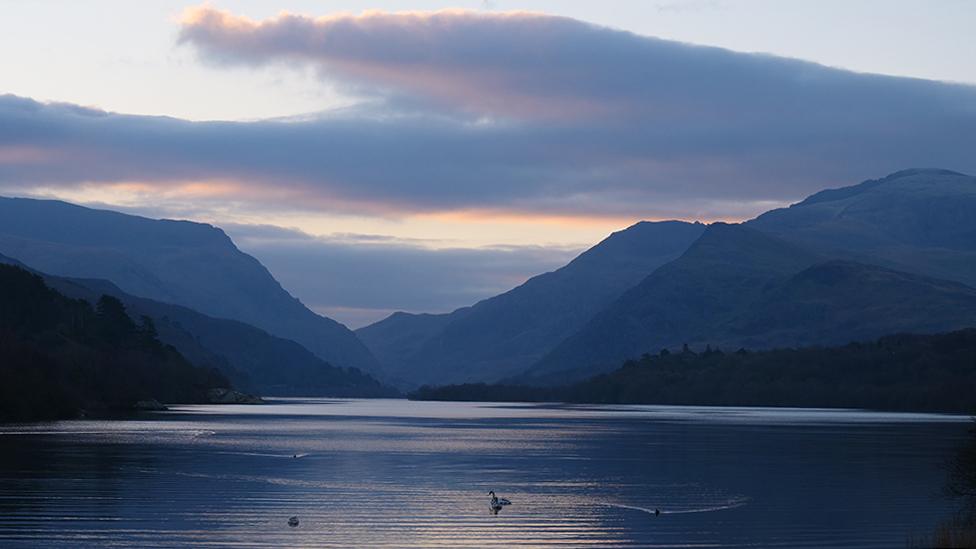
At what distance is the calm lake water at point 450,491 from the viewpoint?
6619 cm

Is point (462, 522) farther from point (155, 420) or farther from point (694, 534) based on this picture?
point (155, 420)

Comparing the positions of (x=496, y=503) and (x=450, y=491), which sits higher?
(x=496, y=503)

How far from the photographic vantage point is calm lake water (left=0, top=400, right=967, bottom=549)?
66.2 metres

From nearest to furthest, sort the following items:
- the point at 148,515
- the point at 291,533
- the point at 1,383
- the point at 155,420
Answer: the point at 291,533 < the point at 148,515 < the point at 1,383 < the point at 155,420

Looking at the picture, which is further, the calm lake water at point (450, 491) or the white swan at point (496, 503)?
the white swan at point (496, 503)

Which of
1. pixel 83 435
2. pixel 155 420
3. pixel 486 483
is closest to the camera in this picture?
pixel 486 483

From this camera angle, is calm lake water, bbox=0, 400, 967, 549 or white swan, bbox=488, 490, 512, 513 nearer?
calm lake water, bbox=0, 400, 967, 549

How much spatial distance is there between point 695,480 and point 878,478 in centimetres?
1342

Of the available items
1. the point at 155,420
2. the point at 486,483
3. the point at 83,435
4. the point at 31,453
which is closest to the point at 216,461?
the point at 31,453

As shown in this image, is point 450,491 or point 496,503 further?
point 450,491

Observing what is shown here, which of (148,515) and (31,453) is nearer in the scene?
(148,515)

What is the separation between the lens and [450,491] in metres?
90.1

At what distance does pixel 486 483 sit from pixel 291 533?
108 feet

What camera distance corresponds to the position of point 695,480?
101m
